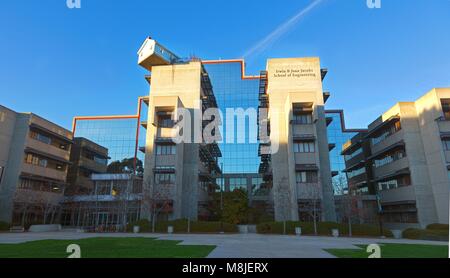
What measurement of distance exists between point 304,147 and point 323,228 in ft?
43.4

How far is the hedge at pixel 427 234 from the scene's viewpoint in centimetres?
2849

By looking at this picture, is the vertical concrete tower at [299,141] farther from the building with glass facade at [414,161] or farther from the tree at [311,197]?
the building with glass facade at [414,161]

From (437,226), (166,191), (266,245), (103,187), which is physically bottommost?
(266,245)

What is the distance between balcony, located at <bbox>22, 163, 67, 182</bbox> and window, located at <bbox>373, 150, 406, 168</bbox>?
205 ft

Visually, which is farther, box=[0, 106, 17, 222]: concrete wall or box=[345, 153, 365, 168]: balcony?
box=[345, 153, 365, 168]: balcony

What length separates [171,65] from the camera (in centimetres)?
5269

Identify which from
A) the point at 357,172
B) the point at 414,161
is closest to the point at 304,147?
the point at 414,161

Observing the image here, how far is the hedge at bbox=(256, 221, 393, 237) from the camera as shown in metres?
33.8

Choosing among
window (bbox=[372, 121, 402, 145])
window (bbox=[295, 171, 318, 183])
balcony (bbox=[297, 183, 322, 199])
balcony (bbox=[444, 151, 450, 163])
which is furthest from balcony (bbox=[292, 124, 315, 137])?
balcony (bbox=[444, 151, 450, 163])

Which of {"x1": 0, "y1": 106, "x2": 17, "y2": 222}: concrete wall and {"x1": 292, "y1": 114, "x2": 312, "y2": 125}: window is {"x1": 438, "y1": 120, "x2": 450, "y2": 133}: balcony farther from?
{"x1": 0, "y1": 106, "x2": 17, "y2": 222}: concrete wall

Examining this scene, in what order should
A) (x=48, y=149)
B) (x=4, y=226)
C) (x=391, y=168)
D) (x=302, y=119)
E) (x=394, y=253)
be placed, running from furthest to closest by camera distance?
(x=48, y=149) < (x=391, y=168) < (x=302, y=119) < (x=4, y=226) < (x=394, y=253)

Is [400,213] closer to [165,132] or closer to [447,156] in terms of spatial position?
[447,156]

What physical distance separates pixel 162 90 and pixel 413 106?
43292 mm

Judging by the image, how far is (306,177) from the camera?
137 feet
